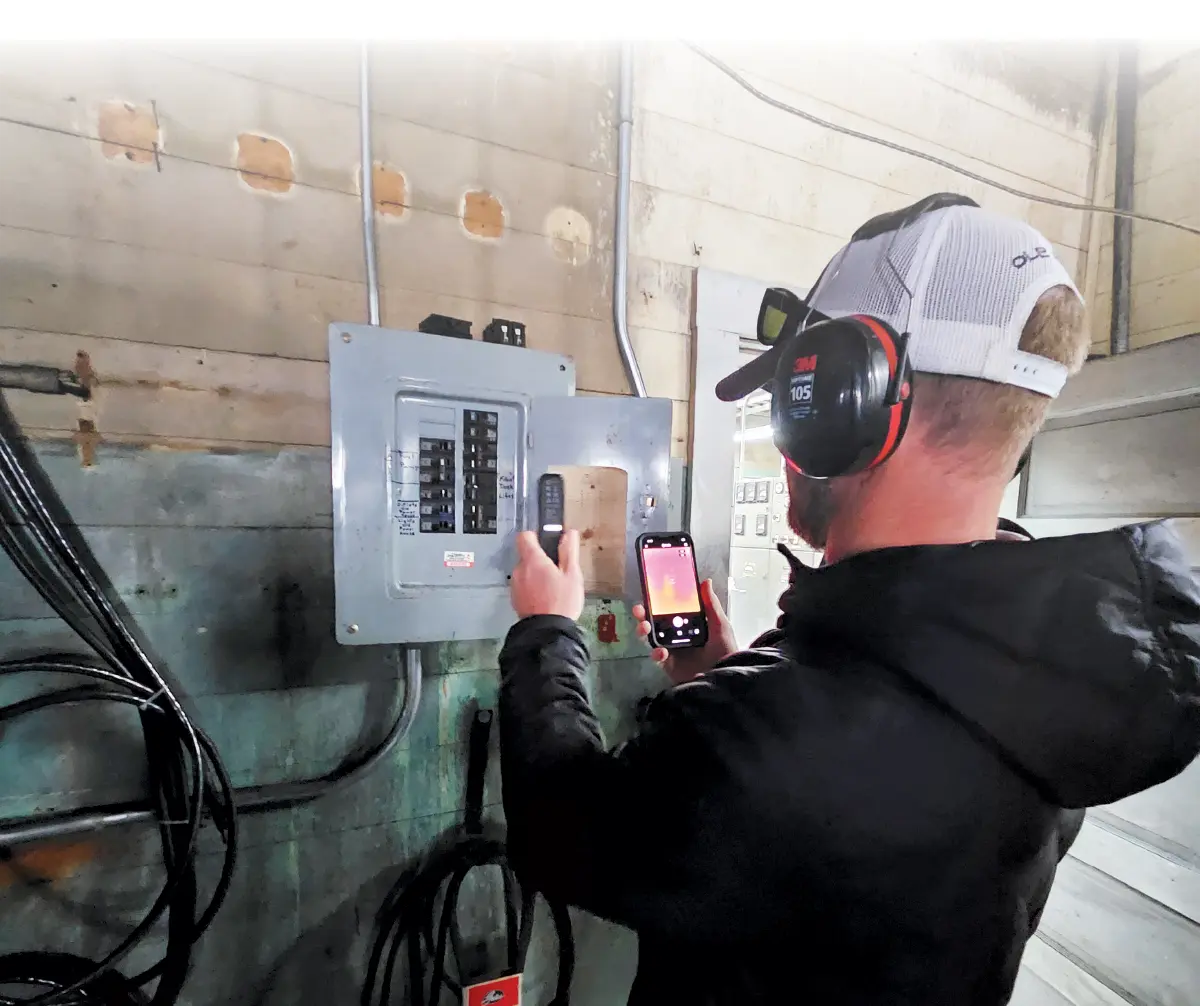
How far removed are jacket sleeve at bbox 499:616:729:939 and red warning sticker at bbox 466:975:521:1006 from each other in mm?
658

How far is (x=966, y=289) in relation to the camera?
0.53 meters

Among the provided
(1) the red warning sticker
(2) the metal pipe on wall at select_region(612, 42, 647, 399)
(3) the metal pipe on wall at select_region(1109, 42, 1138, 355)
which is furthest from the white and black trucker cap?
(3) the metal pipe on wall at select_region(1109, 42, 1138, 355)

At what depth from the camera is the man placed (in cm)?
45

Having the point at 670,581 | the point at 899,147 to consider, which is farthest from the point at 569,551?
the point at 899,147

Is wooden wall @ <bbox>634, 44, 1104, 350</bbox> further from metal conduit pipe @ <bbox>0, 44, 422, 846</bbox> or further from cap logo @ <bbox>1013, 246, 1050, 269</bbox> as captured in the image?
cap logo @ <bbox>1013, 246, 1050, 269</bbox>

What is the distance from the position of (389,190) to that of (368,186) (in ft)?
0.16

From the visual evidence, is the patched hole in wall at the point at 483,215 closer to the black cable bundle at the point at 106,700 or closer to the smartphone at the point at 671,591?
the smartphone at the point at 671,591

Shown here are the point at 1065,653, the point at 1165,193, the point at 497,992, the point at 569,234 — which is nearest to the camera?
the point at 1065,653

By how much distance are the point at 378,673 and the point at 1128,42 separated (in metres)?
2.23

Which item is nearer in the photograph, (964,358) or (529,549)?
(964,358)

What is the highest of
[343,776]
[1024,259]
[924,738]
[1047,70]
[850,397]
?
[1047,70]

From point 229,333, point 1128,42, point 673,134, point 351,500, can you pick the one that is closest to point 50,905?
point 351,500

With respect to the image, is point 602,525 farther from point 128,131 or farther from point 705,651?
point 128,131

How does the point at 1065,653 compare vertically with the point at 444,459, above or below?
below
